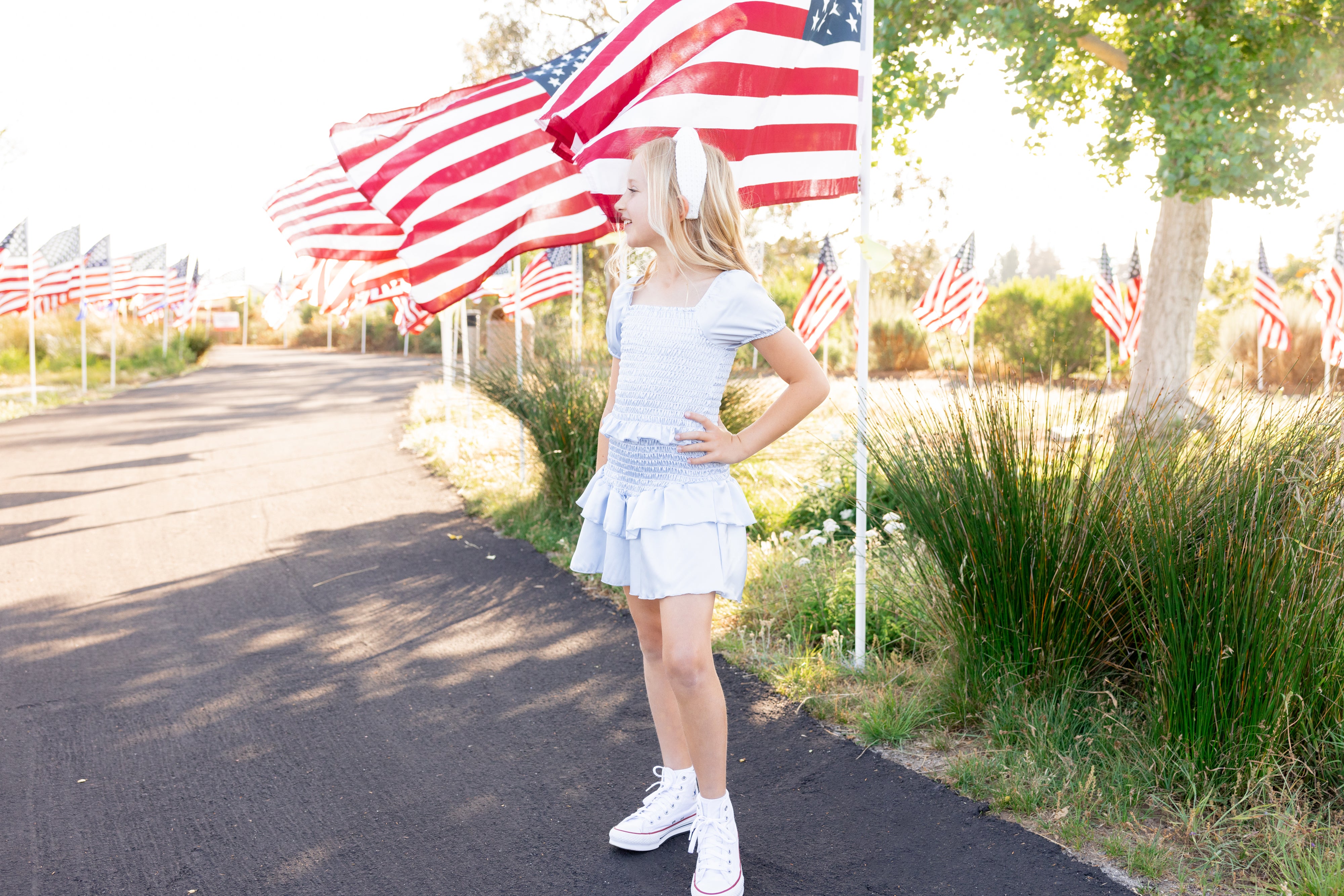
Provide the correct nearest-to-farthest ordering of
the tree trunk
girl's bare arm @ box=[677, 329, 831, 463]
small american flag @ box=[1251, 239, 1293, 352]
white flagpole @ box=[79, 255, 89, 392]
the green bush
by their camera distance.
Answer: girl's bare arm @ box=[677, 329, 831, 463]
the tree trunk
small american flag @ box=[1251, 239, 1293, 352]
white flagpole @ box=[79, 255, 89, 392]
the green bush

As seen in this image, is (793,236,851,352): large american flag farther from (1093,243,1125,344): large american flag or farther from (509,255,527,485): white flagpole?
(509,255,527,485): white flagpole

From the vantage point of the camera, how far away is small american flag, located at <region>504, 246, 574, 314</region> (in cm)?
1345

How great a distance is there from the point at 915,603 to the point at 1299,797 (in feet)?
Answer: 5.14

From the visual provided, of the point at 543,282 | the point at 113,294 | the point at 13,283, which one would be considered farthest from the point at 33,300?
the point at 543,282

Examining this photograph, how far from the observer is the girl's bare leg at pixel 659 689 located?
2812 millimetres

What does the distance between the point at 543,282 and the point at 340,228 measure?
19.4 ft

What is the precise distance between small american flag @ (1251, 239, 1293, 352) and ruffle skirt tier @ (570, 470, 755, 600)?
47.3 feet

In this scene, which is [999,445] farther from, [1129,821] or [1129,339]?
[1129,339]

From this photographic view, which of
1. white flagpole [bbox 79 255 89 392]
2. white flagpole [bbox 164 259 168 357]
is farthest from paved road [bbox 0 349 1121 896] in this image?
white flagpole [bbox 164 259 168 357]

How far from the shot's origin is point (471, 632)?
511 centimetres

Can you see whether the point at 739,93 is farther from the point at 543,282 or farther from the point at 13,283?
the point at 13,283

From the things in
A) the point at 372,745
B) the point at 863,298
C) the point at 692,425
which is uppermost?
the point at 863,298

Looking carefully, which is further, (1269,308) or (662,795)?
(1269,308)

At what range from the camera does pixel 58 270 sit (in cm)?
1883
